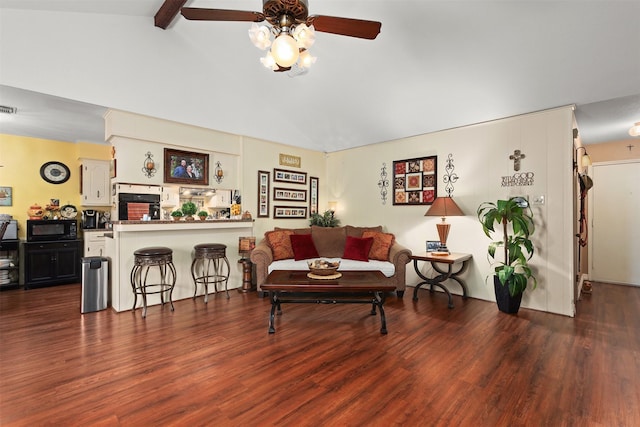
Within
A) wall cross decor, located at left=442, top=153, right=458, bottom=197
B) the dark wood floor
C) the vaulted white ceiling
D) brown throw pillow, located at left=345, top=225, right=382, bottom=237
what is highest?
the vaulted white ceiling

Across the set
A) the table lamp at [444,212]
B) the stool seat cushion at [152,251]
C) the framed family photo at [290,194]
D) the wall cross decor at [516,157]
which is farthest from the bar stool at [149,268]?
the wall cross decor at [516,157]

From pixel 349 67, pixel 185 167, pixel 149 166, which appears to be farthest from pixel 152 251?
pixel 349 67

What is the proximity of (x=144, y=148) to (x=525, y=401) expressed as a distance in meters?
4.76

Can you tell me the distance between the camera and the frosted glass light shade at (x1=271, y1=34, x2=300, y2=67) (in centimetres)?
183

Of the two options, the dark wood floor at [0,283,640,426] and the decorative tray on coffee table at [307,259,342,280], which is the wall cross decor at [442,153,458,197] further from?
the decorative tray on coffee table at [307,259,342,280]

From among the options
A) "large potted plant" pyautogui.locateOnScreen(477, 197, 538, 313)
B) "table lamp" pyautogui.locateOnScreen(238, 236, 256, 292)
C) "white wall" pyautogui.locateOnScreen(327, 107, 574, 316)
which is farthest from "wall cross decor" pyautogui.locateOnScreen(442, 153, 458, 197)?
"table lamp" pyautogui.locateOnScreen(238, 236, 256, 292)

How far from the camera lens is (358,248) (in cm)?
474

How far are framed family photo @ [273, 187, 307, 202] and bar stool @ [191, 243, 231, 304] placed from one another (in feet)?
5.02

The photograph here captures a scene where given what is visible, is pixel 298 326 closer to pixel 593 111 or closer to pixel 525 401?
pixel 525 401

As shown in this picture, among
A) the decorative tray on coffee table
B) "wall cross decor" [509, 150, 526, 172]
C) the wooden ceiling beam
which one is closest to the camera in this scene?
the wooden ceiling beam

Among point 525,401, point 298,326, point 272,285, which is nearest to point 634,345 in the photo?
point 525,401

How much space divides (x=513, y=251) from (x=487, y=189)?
3.33ft

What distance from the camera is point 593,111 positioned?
149 inches

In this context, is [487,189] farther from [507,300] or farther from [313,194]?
[313,194]
